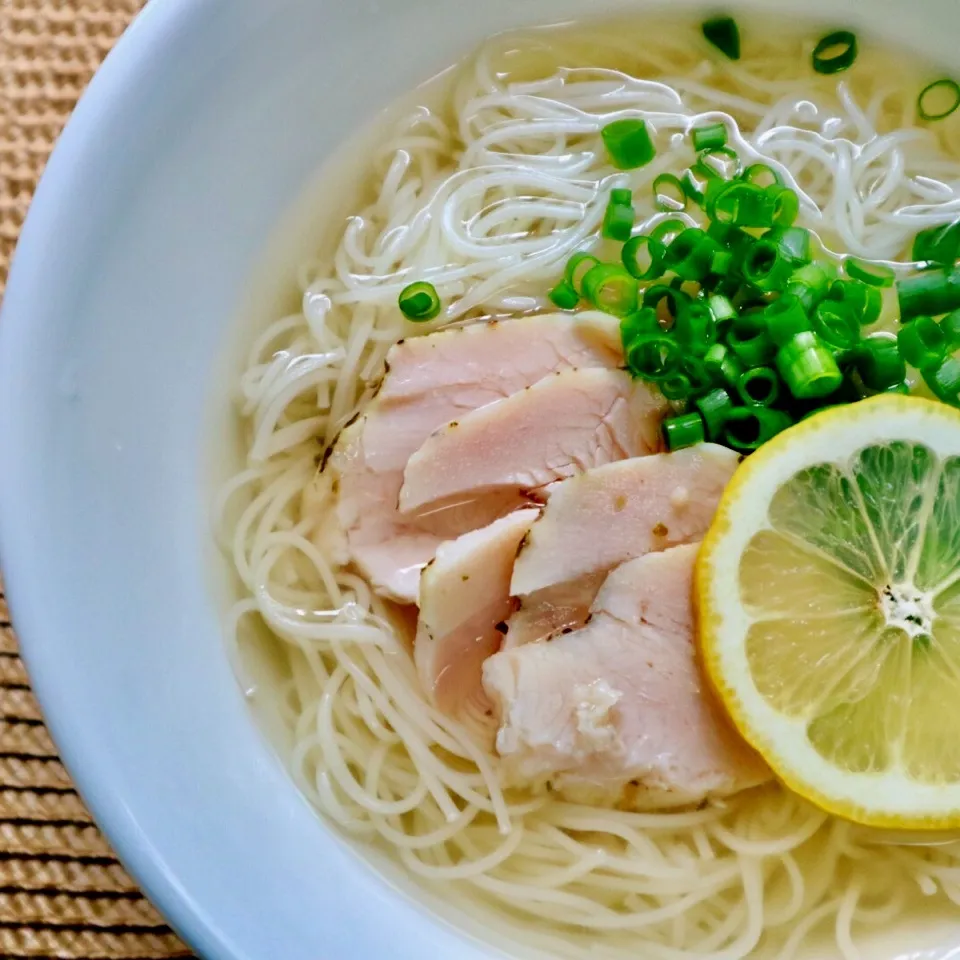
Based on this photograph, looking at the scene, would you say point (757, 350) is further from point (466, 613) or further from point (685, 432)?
point (466, 613)

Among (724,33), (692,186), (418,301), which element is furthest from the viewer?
(724,33)

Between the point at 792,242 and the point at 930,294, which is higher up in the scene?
the point at 792,242

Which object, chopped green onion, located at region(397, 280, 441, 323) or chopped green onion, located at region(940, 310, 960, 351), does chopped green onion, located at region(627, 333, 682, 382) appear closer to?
Answer: chopped green onion, located at region(397, 280, 441, 323)

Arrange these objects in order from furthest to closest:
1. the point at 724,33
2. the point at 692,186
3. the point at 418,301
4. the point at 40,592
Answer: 1. the point at 724,33
2. the point at 692,186
3. the point at 418,301
4. the point at 40,592

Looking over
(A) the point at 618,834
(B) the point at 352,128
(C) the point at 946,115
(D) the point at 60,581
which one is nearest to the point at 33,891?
(D) the point at 60,581

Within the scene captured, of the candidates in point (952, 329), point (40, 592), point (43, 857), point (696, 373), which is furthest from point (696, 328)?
point (43, 857)

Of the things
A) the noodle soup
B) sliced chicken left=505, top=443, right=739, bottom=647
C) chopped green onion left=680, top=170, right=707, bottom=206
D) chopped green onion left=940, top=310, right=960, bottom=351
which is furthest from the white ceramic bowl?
chopped green onion left=940, top=310, right=960, bottom=351

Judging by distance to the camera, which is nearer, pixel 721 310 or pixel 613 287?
pixel 721 310
